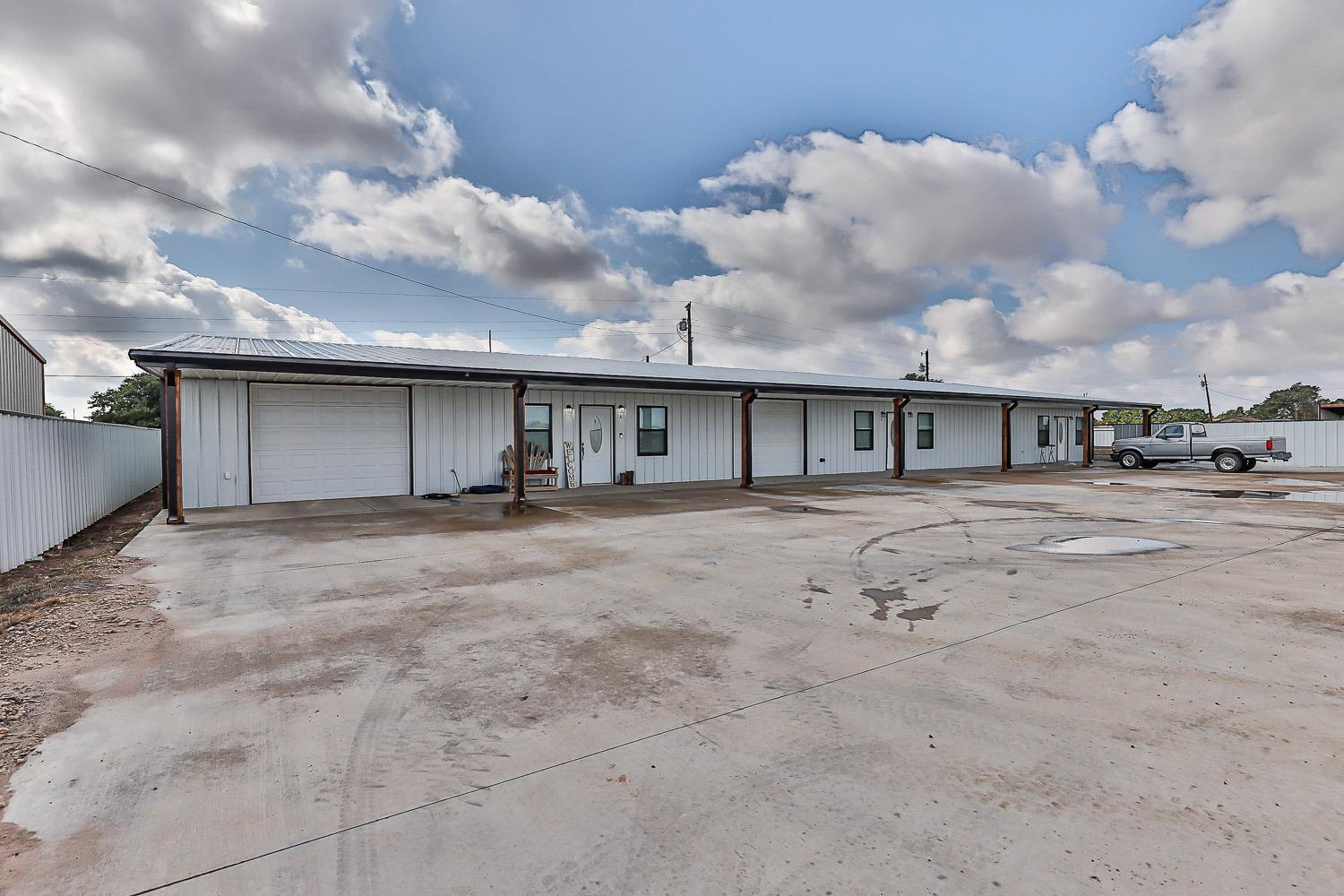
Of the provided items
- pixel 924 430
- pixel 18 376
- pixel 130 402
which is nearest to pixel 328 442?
pixel 18 376

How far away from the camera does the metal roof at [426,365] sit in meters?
9.99

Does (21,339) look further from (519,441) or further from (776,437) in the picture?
(776,437)

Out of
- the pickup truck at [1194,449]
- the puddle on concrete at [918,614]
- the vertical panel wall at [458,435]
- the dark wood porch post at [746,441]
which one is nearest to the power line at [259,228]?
the vertical panel wall at [458,435]

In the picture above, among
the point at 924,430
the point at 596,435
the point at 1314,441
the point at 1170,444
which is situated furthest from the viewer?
the point at 1314,441

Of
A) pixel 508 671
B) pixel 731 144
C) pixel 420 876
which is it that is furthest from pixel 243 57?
pixel 420 876

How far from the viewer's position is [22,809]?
7.35ft

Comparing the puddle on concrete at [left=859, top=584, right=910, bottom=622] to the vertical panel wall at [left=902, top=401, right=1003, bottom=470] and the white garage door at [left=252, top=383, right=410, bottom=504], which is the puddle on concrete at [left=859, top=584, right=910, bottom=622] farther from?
the vertical panel wall at [left=902, top=401, right=1003, bottom=470]

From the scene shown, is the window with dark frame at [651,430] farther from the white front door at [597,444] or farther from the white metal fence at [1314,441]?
the white metal fence at [1314,441]

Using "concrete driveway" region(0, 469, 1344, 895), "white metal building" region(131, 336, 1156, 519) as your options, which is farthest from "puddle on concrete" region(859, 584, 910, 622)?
"white metal building" region(131, 336, 1156, 519)

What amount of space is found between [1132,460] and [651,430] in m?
19.0

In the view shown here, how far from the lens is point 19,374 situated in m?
14.8

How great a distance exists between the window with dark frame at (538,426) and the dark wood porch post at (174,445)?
267 inches

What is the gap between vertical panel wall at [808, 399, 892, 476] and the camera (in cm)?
1975

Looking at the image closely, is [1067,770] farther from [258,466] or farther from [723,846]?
[258,466]
